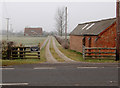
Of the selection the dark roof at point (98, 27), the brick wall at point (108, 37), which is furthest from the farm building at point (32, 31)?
the brick wall at point (108, 37)

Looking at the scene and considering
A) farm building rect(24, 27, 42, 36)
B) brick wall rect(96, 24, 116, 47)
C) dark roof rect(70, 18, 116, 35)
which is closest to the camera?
brick wall rect(96, 24, 116, 47)

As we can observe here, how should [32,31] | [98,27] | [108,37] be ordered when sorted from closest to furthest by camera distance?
[108,37] < [98,27] < [32,31]

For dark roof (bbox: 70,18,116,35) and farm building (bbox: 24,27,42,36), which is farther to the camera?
farm building (bbox: 24,27,42,36)

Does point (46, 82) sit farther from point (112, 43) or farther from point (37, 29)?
point (37, 29)

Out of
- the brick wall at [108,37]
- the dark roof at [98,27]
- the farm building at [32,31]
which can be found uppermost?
the farm building at [32,31]

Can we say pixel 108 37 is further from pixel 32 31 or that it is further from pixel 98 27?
pixel 32 31

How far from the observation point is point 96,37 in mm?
14836

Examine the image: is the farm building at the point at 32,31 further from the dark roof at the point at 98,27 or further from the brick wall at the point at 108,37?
the brick wall at the point at 108,37

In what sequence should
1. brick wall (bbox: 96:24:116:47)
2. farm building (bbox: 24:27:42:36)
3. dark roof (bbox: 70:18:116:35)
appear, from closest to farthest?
brick wall (bbox: 96:24:116:47), dark roof (bbox: 70:18:116:35), farm building (bbox: 24:27:42:36)

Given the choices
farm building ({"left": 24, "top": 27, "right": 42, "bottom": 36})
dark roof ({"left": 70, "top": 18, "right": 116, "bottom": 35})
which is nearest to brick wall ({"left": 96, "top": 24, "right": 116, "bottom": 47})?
dark roof ({"left": 70, "top": 18, "right": 116, "bottom": 35})

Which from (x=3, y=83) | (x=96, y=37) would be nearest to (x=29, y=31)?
(x=96, y=37)

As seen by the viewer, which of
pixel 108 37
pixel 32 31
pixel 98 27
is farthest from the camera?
pixel 32 31

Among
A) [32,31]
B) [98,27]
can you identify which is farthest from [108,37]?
[32,31]

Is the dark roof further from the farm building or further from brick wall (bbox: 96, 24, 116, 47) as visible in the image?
the farm building
